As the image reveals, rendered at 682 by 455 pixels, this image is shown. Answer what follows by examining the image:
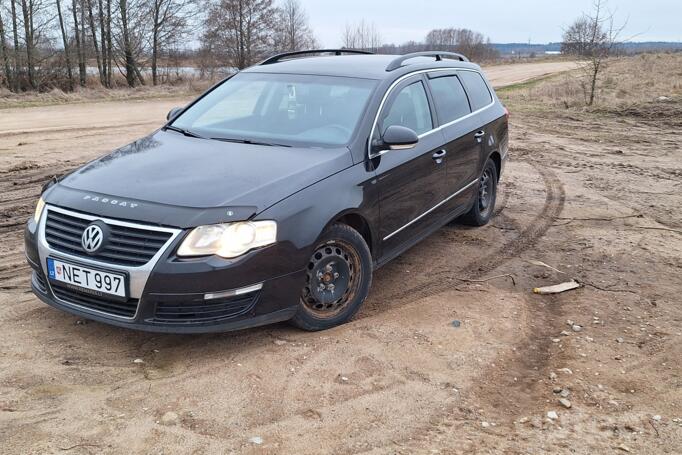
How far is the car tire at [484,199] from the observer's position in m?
6.89

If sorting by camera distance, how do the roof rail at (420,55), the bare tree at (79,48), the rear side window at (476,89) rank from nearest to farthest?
the roof rail at (420,55)
the rear side window at (476,89)
the bare tree at (79,48)

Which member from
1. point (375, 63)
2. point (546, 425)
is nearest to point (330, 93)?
point (375, 63)

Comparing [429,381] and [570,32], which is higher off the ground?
[570,32]

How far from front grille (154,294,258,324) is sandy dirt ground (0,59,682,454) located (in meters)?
0.30

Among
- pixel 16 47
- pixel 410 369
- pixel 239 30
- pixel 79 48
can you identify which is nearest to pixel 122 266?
pixel 410 369

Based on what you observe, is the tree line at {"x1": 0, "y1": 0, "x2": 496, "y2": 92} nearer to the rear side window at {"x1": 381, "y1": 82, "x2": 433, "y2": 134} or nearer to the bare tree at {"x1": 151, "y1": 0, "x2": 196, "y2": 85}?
the bare tree at {"x1": 151, "y1": 0, "x2": 196, "y2": 85}

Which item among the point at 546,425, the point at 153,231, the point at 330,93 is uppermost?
the point at 330,93

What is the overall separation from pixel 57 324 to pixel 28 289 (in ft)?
2.65

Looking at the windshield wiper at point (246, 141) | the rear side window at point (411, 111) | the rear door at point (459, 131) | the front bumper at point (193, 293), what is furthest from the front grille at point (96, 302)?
the rear door at point (459, 131)

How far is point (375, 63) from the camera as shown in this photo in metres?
5.60

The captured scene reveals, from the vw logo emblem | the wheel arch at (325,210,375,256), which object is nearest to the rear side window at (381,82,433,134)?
the wheel arch at (325,210,375,256)

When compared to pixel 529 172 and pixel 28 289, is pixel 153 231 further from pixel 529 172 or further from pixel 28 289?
pixel 529 172

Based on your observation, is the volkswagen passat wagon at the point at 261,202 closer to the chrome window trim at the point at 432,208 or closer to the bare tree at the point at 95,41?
the chrome window trim at the point at 432,208

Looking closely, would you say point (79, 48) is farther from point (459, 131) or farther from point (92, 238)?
point (92, 238)
